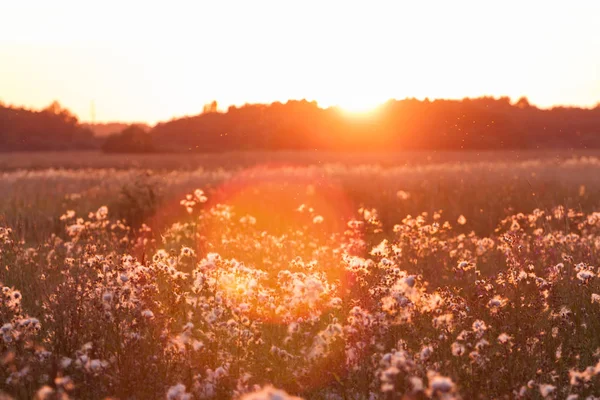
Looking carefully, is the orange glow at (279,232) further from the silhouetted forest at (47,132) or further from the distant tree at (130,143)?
the silhouetted forest at (47,132)

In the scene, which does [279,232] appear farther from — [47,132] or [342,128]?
[47,132]

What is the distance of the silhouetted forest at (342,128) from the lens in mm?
9625

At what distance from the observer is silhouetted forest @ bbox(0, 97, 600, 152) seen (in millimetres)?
9625

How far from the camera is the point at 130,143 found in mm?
48375

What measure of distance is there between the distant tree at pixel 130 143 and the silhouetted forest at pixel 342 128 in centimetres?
8

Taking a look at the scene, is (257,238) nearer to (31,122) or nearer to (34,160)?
(34,160)

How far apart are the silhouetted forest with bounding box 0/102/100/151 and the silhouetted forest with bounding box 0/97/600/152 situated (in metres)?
0.08

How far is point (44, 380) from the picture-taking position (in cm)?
390

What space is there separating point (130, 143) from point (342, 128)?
69.2 feet

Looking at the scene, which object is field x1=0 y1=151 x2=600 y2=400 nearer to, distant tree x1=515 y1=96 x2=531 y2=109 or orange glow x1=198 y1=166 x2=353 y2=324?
orange glow x1=198 y1=166 x2=353 y2=324

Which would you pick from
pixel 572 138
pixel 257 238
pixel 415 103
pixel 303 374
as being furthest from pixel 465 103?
pixel 572 138

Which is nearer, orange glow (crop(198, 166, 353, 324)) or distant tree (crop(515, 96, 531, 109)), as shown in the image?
orange glow (crop(198, 166, 353, 324))

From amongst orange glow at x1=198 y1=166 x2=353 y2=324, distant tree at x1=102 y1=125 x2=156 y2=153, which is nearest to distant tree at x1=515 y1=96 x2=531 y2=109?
orange glow at x1=198 y1=166 x2=353 y2=324

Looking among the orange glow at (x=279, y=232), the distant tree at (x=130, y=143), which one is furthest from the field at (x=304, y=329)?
the distant tree at (x=130, y=143)
